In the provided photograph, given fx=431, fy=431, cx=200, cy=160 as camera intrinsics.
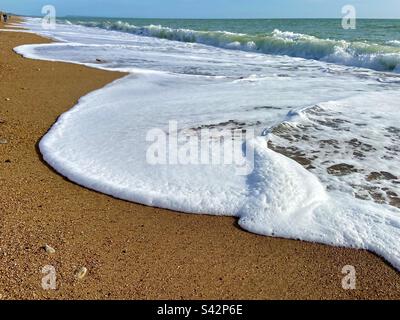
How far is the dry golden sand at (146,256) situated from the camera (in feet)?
8.81

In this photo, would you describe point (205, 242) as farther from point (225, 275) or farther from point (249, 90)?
point (249, 90)

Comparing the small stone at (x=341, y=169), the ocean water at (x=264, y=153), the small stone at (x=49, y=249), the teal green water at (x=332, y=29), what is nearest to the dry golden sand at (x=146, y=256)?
the small stone at (x=49, y=249)

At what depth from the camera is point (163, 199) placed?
3.79 metres

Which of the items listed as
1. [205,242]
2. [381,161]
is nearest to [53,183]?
[205,242]

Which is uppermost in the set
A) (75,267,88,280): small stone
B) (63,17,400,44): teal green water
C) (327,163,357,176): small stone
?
(63,17,400,44): teal green water

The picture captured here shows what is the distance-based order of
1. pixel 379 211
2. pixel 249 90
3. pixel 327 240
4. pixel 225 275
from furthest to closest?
pixel 249 90 < pixel 379 211 < pixel 327 240 < pixel 225 275

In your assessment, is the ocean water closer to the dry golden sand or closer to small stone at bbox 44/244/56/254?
the dry golden sand

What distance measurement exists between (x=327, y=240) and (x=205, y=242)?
0.91 m

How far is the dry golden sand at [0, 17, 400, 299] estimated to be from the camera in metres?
2.69

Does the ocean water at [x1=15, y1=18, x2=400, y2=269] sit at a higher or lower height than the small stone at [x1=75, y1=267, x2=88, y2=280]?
higher
